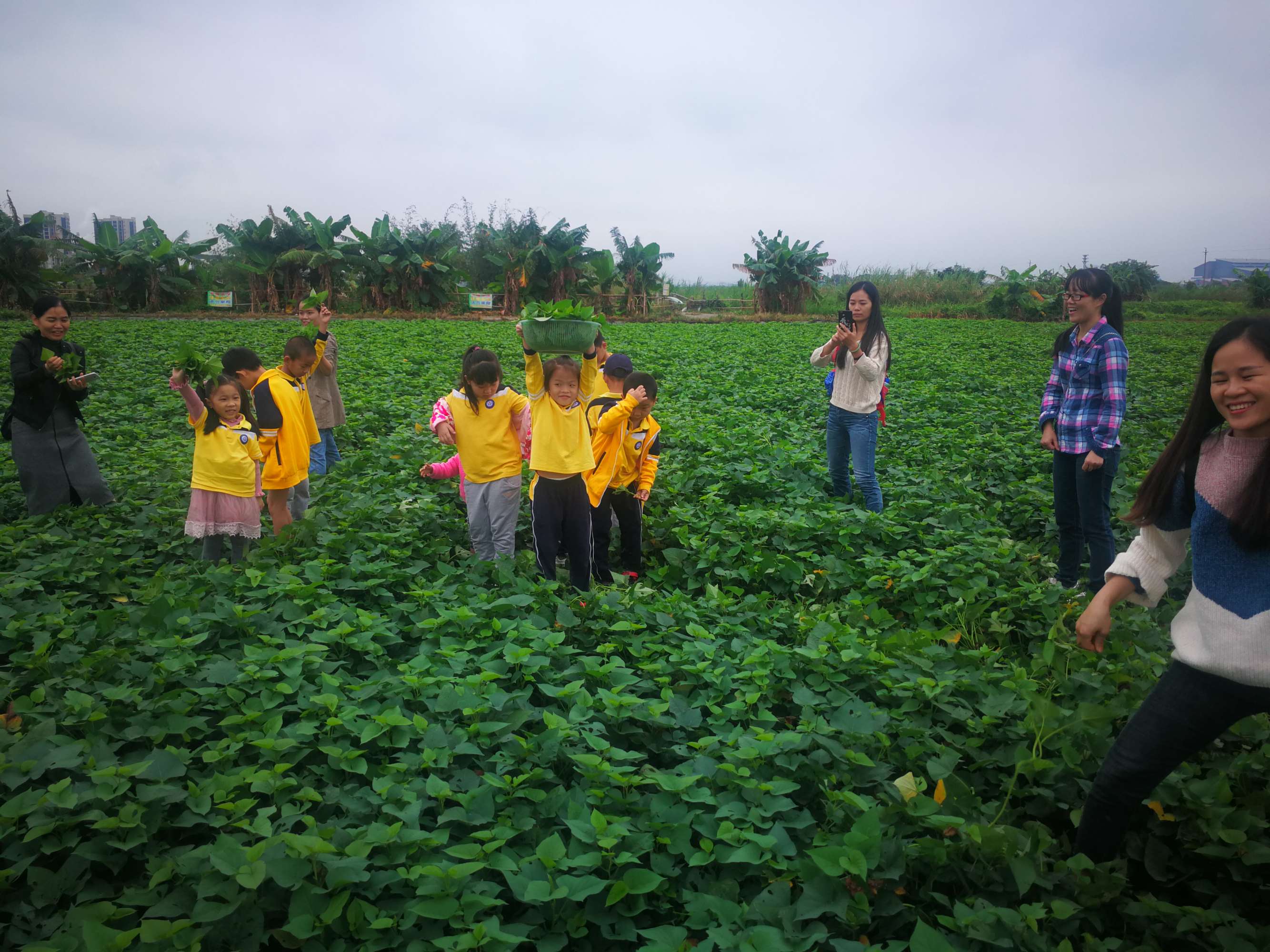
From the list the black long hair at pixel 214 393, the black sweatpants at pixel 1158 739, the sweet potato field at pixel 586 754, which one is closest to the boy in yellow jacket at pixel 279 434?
the black long hair at pixel 214 393

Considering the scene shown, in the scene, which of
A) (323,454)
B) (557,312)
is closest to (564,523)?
(557,312)

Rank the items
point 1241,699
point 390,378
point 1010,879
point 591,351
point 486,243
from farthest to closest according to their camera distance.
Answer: point 486,243
point 390,378
point 591,351
point 1010,879
point 1241,699

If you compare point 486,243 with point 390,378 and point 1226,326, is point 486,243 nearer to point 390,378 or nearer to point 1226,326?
point 390,378

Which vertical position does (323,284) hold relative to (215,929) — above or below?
above

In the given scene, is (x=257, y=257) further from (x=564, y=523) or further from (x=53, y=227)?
(x=564, y=523)

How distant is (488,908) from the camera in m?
2.09

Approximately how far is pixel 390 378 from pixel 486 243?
2166cm

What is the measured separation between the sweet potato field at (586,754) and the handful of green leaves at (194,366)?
1.06 meters

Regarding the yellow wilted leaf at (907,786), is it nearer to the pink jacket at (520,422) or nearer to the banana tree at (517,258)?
the pink jacket at (520,422)

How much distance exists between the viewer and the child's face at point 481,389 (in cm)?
472

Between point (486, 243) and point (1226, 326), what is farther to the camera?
point (486, 243)

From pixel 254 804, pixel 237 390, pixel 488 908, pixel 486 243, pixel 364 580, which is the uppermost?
pixel 486 243

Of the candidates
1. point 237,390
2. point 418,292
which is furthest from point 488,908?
point 418,292

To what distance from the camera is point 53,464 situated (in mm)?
5422
